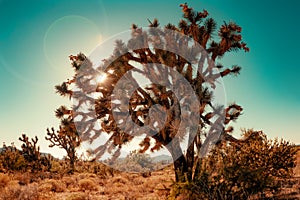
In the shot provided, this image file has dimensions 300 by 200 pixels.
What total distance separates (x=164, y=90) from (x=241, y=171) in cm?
298

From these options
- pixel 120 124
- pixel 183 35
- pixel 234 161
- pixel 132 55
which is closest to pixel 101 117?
pixel 120 124

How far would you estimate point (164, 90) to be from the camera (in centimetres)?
736

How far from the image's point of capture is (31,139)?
18.9 metres

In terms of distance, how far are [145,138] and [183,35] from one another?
3.48m

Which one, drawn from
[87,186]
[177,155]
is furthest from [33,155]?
[177,155]

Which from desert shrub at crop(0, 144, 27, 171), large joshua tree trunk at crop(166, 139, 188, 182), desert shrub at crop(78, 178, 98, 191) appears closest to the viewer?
large joshua tree trunk at crop(166, 139, 188, 182)

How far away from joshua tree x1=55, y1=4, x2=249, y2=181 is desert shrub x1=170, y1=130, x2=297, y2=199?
0.54 metres

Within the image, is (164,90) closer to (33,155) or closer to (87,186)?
(87,186)

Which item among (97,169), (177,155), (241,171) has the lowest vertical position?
(97,169)

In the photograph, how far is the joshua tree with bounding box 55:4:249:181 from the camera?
23.9 feet

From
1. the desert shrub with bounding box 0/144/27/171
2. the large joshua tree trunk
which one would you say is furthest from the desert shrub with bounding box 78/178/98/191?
the desert shrub with bounding box 0/144/27/171

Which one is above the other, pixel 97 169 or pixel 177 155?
pixel 177 155

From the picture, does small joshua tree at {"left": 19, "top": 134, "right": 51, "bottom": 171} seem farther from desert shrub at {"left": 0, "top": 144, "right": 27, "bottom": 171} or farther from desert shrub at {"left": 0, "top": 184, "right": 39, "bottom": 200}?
desert shrub at {"left": 0, "top": 184, "right": 39, "bottom": 200}

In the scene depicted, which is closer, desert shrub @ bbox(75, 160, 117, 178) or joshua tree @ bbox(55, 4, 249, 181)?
joshua tree @ bbox(55, 4, 249, 181)
